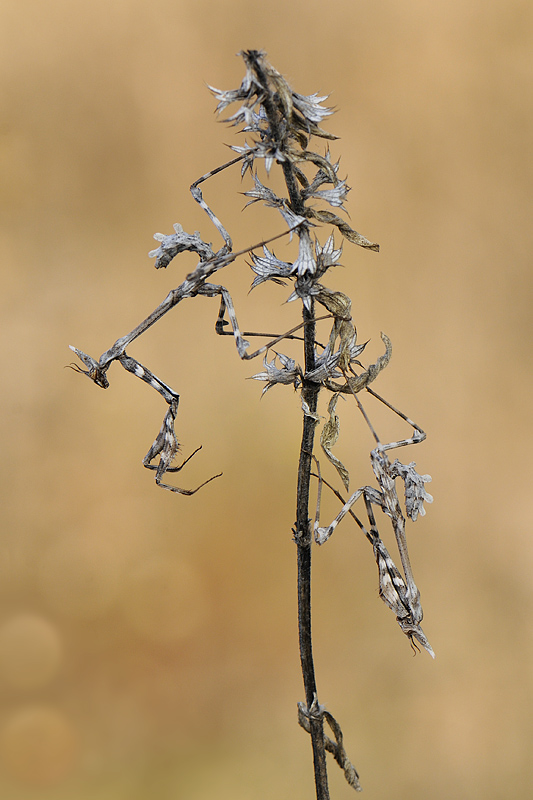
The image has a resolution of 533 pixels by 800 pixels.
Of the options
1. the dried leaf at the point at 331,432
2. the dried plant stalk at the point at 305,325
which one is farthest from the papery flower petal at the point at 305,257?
the dried leaf at the point at 331,432

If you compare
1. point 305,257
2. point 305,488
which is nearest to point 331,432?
point 305,488

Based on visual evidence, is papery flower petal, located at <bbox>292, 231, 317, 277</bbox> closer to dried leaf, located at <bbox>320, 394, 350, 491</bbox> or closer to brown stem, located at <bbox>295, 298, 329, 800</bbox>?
brown stem, located at <bbox>295, 298, 329, 800</bbox>

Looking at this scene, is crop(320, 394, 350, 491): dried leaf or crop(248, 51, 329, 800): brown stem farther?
crop(320, 394, 350, 491): dried leaf

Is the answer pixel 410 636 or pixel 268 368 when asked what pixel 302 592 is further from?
pixel 268 368

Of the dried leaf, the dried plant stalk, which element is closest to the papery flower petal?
the dried plant stalk

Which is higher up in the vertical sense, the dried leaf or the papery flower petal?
the papery flower petal

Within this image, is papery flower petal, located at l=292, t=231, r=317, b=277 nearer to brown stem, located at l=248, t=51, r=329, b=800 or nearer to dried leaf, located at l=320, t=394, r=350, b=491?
brown stem, located at l=248, t=51, r=329, b=800

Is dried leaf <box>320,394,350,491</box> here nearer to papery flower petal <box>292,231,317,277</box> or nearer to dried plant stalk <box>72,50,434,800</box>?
dried plant stalk <box>72,50,434,800</box>

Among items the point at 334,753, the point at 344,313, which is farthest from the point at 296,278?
the point at 334,753
